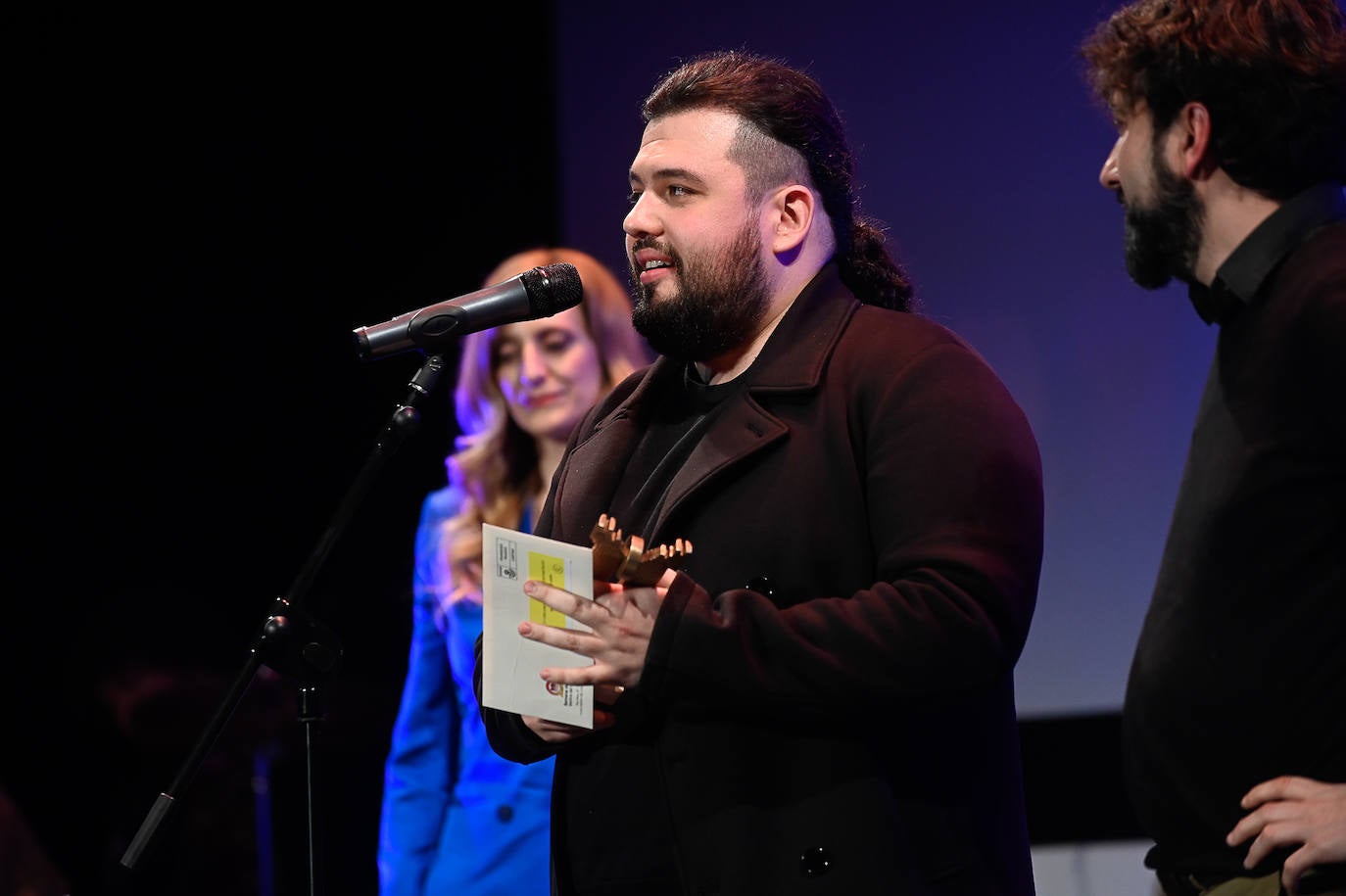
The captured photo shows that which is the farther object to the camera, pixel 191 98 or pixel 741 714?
pixel 191 98

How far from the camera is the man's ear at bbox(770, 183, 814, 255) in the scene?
7.93 feet

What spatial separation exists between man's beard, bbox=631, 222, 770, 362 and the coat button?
879 millimetres

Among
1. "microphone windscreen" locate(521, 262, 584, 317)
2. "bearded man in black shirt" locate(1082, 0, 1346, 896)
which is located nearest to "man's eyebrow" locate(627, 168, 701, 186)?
"microphone windscreen" locate(521, 262, 584, 317)

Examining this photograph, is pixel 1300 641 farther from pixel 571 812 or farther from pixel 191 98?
pixel 191 98

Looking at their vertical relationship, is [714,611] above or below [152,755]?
above

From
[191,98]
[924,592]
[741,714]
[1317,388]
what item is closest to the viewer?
[1317,388]

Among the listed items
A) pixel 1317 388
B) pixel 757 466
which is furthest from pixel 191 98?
pixel 1317 388

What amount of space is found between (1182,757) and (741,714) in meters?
0.59

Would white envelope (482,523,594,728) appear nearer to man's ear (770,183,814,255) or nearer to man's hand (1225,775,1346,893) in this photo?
man's ear (770,183,814,255)

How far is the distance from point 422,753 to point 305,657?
4.18 ft

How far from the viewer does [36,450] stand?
5.16 m

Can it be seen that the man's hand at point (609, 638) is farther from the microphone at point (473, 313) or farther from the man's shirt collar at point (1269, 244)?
the man's shirt collar at point (1269, 244)

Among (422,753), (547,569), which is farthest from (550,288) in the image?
(422,753)

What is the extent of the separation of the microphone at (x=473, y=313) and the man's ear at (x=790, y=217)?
35 cm
